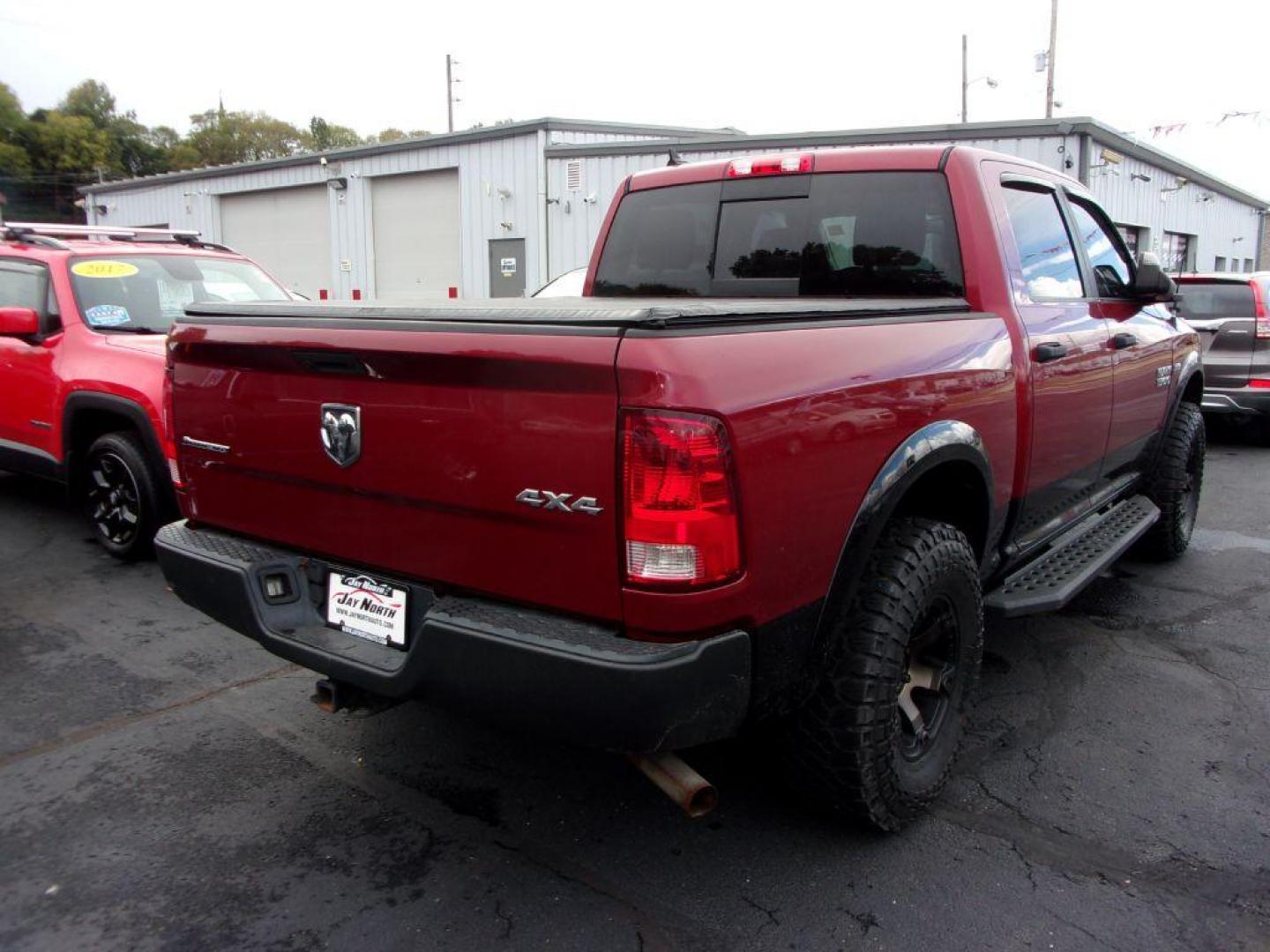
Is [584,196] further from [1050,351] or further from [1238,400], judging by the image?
[1050,351]

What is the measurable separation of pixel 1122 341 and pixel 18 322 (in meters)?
5.58

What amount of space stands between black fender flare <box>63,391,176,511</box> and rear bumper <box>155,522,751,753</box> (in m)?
2.91

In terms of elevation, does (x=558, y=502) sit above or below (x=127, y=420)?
above

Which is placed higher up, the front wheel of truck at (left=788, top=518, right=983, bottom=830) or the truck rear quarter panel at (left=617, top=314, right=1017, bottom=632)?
the truck rear quarter panel at (left=617, top=314, right=1017, bottom=632)

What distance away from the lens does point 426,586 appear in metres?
2.37

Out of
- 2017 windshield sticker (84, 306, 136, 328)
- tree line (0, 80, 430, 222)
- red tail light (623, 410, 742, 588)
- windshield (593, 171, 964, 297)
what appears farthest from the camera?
tree line (0, 80, 430, 222)

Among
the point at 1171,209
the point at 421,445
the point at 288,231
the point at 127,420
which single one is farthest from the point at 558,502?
the point at 1171,209

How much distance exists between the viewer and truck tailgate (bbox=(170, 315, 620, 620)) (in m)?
2.02

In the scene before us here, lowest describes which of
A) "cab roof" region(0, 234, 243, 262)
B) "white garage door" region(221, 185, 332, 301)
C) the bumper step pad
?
the bumper step pad

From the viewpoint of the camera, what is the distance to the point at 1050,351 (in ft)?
10.8

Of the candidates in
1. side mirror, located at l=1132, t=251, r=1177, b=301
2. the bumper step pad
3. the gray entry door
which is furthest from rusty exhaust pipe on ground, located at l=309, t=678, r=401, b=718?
the gray entry door

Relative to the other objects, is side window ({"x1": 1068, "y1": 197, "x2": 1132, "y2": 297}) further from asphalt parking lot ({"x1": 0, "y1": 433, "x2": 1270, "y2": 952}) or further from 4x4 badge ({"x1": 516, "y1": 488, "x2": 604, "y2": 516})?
4x4 badge ({"x1": 516, "y1": 488, "x2": 604, "y2": 516})

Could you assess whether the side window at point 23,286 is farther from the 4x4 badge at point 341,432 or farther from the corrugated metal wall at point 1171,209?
the corrugated metal wall at point 1171,209

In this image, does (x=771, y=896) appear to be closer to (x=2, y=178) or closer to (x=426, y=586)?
(x=426, y=586)
